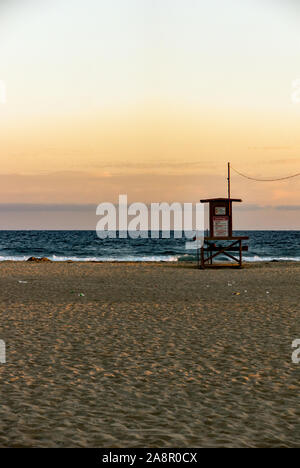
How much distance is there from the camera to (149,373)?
8281 millimetres

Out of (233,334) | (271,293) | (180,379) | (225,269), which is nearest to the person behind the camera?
(180,379)

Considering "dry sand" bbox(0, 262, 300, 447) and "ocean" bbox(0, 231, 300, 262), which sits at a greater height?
"dry sand" bbox(0, 262, 300, 447)

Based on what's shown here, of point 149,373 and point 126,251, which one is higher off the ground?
point 149,373

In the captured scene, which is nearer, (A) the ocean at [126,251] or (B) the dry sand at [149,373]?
(B) the dry sand at [149,373]

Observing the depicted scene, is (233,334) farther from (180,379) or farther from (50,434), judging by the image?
(50,434)

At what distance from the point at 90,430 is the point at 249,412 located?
2037mm

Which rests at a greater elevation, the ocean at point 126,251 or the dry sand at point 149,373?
the dry sand at point 149,373

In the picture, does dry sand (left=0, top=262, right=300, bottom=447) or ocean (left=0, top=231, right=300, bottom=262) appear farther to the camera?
ocean (left=0, top=231, right=300, bottom=262)

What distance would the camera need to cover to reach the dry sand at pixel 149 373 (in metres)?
5.80

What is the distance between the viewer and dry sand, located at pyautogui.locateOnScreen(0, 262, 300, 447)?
19.0 feet

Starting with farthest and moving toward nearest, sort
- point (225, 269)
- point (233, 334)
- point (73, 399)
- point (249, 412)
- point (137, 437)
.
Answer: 1. point (225, 269)
2. point (233, 334)
3. point (73, 399)
4. point (249, 412)
5. point (137, 437)

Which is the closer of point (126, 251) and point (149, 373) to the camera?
point (149, 373)

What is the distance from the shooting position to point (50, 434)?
569 cm
